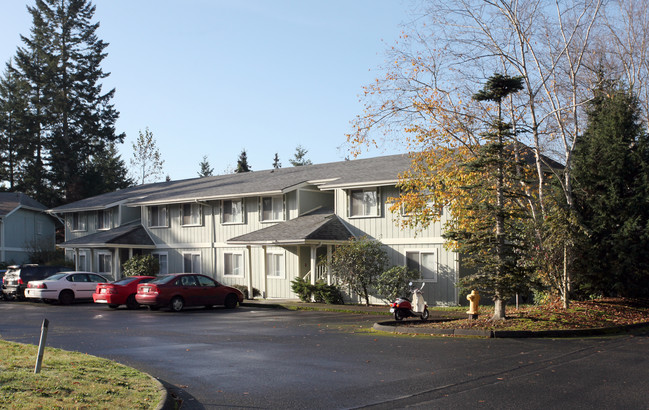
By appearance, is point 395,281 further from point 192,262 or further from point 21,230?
point 21,230

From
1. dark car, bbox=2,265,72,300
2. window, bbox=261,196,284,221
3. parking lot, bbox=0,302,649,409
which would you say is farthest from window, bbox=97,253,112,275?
parking lot, bbox=0,302,649,409

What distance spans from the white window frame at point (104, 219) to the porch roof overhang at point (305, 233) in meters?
16.0

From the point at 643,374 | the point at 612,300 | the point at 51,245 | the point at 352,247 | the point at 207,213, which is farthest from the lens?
the point at 51,245

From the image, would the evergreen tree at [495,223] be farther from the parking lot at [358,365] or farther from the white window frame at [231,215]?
the white window frame at [231,215]

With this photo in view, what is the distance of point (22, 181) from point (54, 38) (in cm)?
1493

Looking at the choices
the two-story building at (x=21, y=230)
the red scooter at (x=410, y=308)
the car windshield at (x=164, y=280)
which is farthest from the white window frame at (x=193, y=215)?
the red scooter at (x=410, y=308)

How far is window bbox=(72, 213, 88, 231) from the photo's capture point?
4531cm

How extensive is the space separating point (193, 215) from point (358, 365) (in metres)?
27.3

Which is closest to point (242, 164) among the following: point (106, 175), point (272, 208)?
point (106, 175)

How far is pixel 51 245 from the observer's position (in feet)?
174

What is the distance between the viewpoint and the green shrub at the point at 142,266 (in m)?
37.0

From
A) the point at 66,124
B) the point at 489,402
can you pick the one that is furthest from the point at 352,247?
the point at 66,124

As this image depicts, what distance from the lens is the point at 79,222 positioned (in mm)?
45844

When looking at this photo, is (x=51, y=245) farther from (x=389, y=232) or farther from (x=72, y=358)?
(x=72, y=358)
